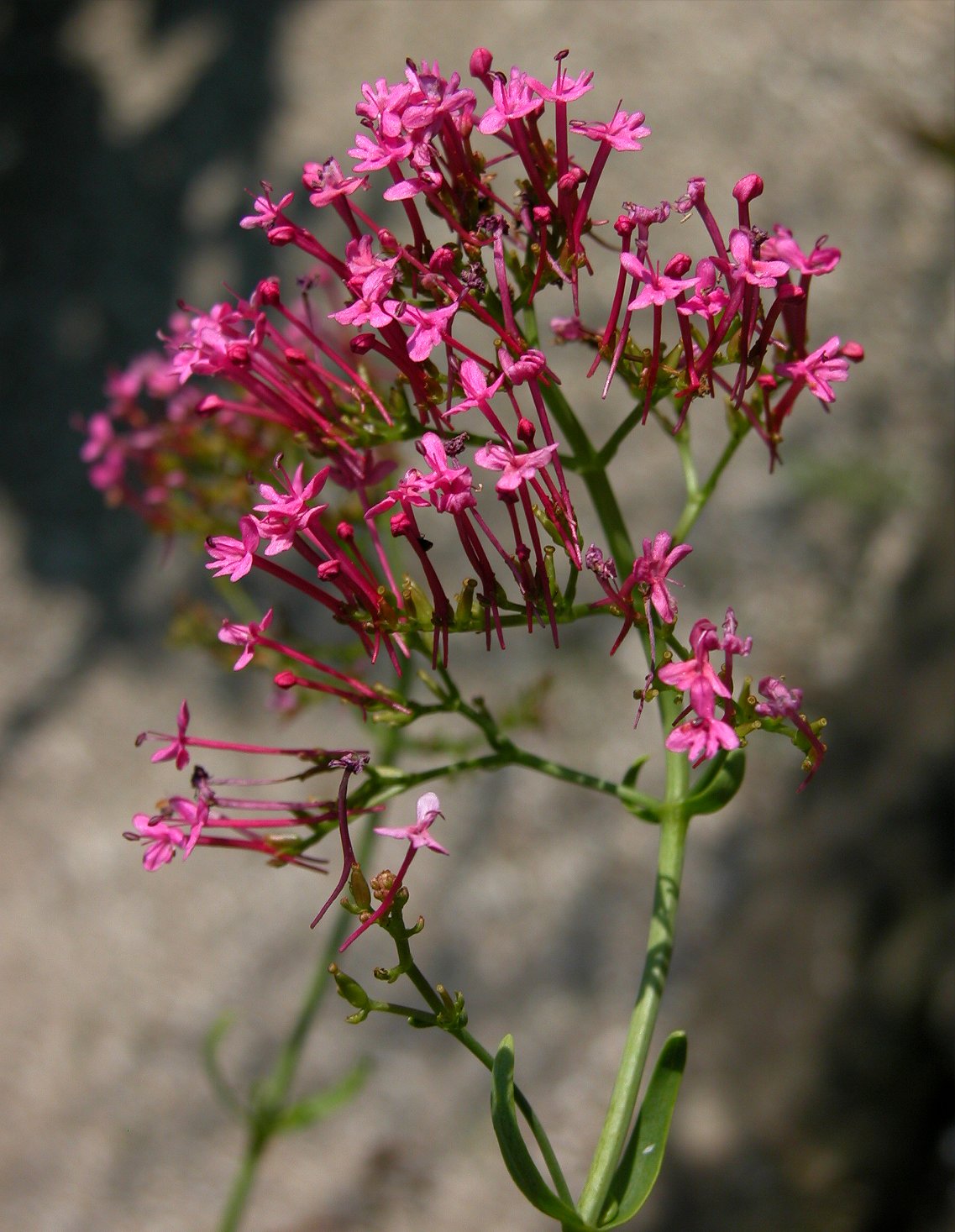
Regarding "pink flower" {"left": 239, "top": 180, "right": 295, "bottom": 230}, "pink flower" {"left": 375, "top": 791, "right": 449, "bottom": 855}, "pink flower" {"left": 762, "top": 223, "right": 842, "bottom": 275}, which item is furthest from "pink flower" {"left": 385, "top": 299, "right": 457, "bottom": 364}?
"pink flower" {"left": 375, "top": 791, "right": 449, "bottom": 855}

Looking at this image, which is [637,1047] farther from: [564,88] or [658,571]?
[564,88]

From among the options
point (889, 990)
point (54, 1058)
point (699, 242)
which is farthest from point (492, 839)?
point (699, 242)

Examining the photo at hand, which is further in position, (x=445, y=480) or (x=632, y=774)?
(x=632, y=774)

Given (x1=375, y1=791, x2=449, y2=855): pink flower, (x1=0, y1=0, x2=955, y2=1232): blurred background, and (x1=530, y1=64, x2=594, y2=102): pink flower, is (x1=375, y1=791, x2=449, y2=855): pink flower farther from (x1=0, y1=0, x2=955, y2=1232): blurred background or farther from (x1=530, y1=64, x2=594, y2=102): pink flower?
(x1=0, y1=0, x2=955, y2=1232): blurred background

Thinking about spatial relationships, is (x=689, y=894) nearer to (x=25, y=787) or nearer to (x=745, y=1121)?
(x=745, y=1121)

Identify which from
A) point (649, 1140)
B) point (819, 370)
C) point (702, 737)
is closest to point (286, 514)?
point (702, 737)

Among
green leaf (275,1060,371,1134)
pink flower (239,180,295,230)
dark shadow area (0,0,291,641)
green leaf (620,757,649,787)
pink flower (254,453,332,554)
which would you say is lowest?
green leaf (620,757,649,787)

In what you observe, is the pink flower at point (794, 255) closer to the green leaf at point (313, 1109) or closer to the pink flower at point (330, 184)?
the pink flower at point (330, 184)
